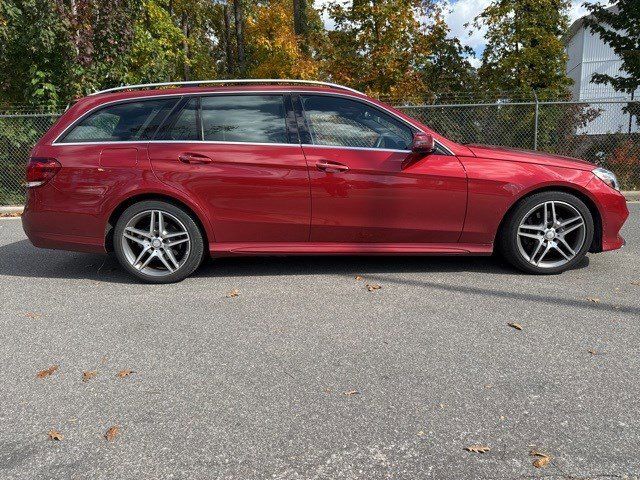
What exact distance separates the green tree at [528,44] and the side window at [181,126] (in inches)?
469

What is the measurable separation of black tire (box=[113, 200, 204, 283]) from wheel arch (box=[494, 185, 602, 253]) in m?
2.71

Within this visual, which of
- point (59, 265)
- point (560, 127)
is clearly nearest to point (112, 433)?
point (59, 265)

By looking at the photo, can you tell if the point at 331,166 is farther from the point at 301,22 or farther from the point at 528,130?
the point at 301,22

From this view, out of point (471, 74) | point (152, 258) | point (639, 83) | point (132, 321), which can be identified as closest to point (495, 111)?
point (639, 83)

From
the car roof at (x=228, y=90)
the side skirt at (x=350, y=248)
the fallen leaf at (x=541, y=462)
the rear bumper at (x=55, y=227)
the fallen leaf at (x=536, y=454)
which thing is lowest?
the fallen leaf at (x=541, y=462)

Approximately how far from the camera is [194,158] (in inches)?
184

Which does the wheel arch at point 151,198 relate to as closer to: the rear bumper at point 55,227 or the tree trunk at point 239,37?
the rear bumper at point 55,227

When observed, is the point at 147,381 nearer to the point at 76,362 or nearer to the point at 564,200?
the point at 76,362

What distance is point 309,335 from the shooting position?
360cm

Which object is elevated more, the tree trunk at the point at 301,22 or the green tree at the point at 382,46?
the tree trunk at the point at 301,22

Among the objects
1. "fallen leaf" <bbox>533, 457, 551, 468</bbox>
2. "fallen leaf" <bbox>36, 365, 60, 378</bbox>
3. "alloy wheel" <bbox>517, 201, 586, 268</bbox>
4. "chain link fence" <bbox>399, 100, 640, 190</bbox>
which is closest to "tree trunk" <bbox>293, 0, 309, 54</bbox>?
"chain link fence" <bbox>399, 100, 640, 190</bbox>

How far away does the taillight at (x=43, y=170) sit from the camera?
4727mm

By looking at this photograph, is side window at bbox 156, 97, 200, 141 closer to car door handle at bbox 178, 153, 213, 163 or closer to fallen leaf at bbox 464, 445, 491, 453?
car door handle at bbox 178, 153, 213, 163

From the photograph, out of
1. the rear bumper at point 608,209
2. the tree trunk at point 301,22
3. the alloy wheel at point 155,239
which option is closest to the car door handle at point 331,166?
the alloy wheel at point 155,239
